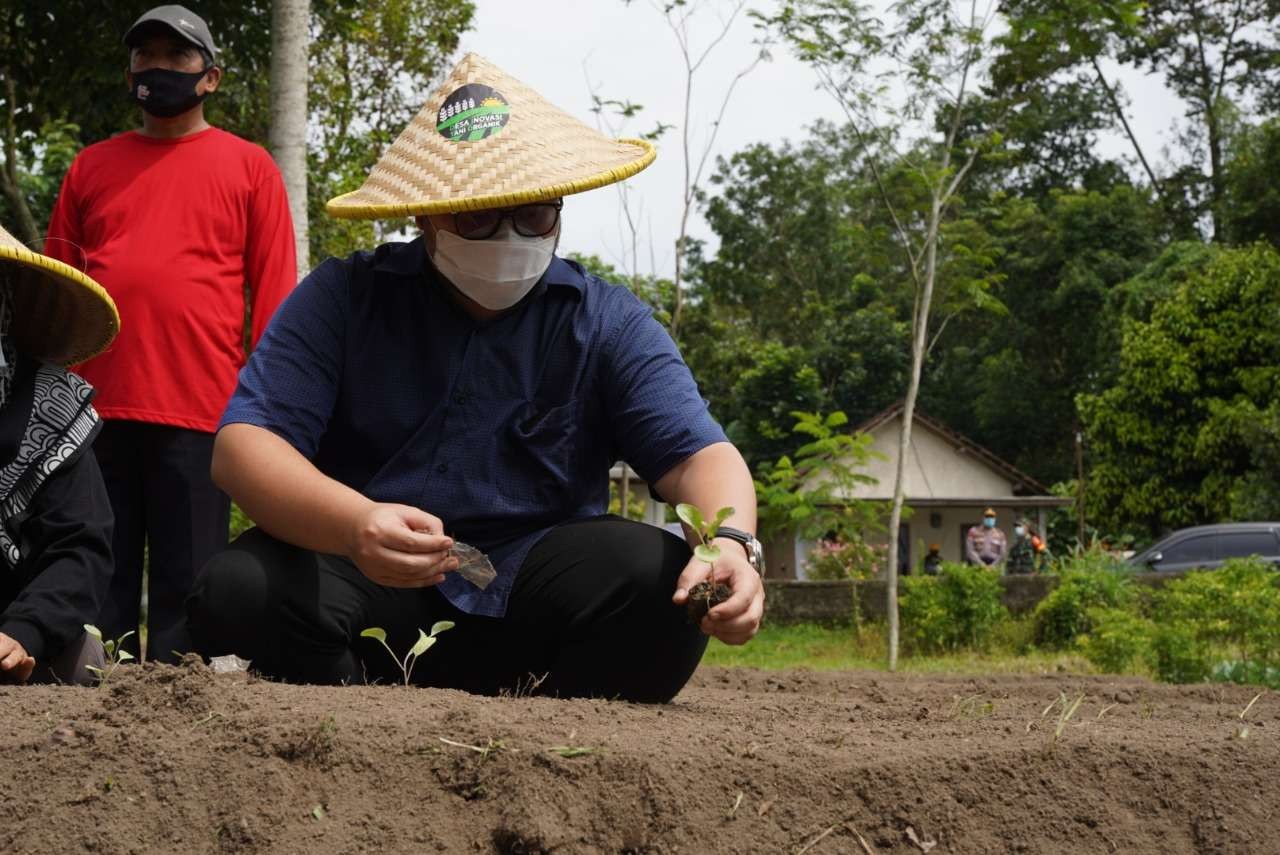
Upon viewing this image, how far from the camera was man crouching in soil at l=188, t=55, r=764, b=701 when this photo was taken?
2578mm

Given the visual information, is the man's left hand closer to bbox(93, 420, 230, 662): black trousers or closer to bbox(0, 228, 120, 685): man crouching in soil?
bbox(0, 228, 120, 685): man crouching in soil

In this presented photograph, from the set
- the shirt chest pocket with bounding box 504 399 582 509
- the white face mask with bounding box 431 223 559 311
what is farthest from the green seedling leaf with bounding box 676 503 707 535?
the white face mask with bounding box 431 223 559 311

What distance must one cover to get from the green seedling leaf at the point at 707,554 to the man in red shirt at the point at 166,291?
1.66 m

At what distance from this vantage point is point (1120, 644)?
6883 millimetres

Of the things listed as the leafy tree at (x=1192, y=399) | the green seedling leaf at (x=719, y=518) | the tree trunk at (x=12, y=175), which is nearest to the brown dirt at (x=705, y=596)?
the green seedling leaf at (x=719, y=518)

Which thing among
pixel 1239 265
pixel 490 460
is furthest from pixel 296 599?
pixel 1239 265

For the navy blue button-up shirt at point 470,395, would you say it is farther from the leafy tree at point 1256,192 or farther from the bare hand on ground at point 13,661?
the leafy tree at point 1256,192

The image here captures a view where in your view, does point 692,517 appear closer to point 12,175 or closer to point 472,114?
point 472,114

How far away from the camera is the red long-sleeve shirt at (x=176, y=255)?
3.61 metres

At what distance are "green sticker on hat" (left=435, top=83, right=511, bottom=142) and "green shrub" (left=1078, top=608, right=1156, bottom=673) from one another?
16.4 feet

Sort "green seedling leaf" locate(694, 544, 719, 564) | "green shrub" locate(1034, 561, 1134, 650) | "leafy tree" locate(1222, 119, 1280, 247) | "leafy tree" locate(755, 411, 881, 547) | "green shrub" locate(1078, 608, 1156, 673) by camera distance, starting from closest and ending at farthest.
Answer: "green seedling leaf" locate(694, 544, 719, 564) → "green shrub" locate(1078, 608, 1156, 673) → "green shrub" locate(1034, 561, 1134, 650) → "leafy tree" locate(755, 411, 881, 547) → "leafy tree" locate(1222, 119, 1280, 247)

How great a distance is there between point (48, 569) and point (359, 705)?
1061 millimetres

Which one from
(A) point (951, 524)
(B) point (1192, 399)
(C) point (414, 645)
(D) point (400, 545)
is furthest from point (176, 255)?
(A) point (951, 524)

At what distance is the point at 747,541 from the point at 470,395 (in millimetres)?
638
